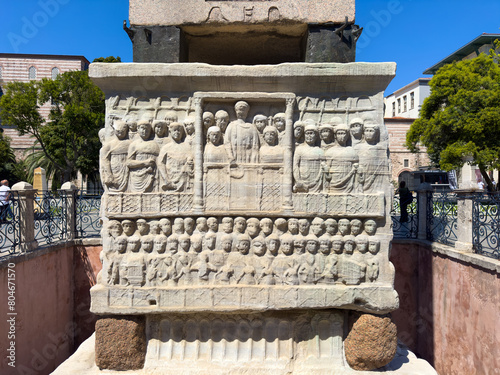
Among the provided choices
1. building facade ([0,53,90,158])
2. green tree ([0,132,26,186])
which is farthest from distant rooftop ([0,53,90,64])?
green tree ([0,132,26,186])

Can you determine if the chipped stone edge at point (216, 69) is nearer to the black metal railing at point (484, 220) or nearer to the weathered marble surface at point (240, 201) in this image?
the weathered marble surface at point (240, 201)

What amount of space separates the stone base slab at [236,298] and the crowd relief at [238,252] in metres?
0.08

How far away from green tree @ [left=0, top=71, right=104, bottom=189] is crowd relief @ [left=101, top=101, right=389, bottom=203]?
16514 millimetres

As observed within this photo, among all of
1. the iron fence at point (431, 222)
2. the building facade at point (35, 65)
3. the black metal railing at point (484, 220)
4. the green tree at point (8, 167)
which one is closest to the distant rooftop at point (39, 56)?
the building facade at point (35, 65)

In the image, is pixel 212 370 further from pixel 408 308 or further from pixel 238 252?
pixel 408 308

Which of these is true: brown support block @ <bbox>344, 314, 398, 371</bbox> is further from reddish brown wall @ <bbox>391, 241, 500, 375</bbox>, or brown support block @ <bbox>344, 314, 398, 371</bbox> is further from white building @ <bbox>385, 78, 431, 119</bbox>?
white building @ <bbox>385, 78, 431, 119</bbox>

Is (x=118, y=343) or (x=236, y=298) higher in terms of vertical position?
(x=236, y=298)

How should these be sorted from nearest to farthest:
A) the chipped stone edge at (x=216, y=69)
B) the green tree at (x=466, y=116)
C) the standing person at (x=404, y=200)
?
the chipped stone edge at (x=216, y=69) → the standing person at (x=404, y=200) → the green tree at (x=466, y=116)

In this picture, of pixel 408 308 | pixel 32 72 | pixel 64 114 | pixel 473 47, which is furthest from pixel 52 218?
pixel 473 47

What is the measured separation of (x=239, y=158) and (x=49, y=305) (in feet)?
14.6

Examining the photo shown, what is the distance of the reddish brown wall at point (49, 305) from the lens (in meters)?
5.16

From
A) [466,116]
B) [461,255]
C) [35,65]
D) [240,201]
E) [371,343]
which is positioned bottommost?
[371,343]

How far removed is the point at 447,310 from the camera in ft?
18.5

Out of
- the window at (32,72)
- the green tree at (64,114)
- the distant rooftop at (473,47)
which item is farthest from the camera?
the window at (32,72)
